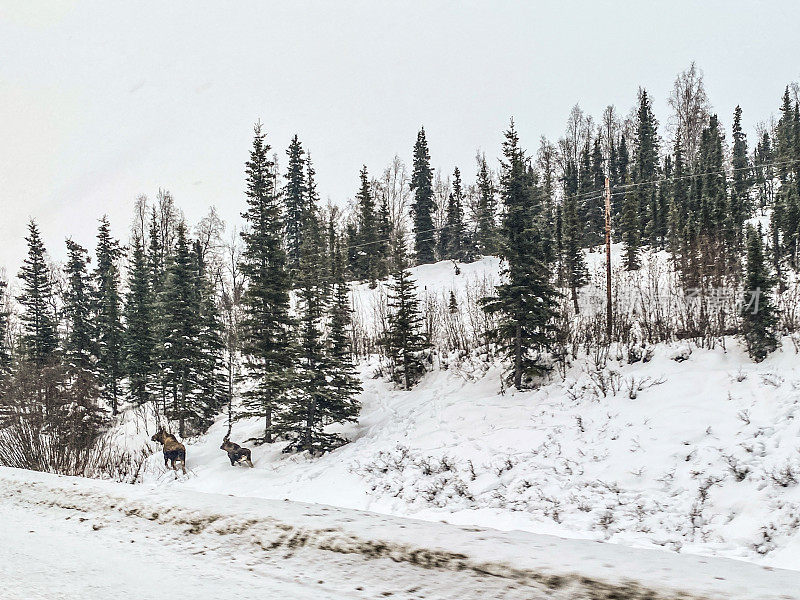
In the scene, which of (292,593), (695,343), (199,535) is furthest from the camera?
(695,343)

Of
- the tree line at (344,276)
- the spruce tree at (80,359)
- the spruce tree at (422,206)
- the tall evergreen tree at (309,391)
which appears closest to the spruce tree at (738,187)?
the tree line at (344,276)

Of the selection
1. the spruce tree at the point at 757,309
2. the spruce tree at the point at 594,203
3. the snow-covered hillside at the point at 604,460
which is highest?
the spruce tree at the point at 594,203

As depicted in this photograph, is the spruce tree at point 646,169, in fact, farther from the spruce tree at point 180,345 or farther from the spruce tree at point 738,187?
the spruce tree at point 180,345

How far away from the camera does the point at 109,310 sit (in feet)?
120

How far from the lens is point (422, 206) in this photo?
55781 mm

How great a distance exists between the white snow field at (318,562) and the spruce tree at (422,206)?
5072cm

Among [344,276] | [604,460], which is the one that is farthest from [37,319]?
[604,460]

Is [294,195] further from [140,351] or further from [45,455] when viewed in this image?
[45,455]

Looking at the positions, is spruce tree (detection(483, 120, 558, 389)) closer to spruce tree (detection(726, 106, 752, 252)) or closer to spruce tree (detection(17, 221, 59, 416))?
spruce tree (detection(726, 106, 752, 252))

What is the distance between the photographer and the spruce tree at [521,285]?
48.8 ft

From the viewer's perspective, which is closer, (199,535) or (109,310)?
(199,535)

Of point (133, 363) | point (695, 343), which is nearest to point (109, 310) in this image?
point (133, 363)

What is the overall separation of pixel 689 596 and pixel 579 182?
63718mm

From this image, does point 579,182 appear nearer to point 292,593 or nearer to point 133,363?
point 133,363
